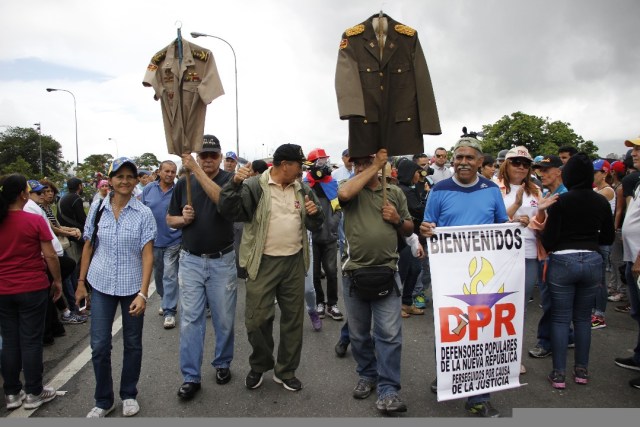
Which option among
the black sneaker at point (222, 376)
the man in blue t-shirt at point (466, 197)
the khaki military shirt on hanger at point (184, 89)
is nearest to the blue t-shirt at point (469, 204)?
the man in blue t-shirt at point (466, 197)

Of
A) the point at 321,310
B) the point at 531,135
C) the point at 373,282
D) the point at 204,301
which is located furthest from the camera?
the point at 531,135

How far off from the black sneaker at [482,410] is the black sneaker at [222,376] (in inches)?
85.5

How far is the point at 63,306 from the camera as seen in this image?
19.4 ft

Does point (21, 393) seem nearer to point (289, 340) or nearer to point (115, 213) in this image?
point (115, 213)

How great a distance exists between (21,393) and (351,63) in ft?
13.3

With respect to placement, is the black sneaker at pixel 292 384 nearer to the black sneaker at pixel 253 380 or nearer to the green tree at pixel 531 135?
the black sneaker at pixel 253 380

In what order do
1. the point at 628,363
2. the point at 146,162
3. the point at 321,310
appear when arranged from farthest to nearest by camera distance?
the point at 146,162
the point at 321,310
the point at 628,363

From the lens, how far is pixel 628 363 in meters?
4.28

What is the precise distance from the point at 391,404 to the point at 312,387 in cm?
85

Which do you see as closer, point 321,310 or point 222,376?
point 222,376

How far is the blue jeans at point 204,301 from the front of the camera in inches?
153

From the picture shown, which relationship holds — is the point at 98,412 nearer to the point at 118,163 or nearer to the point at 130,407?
the point at 130,407

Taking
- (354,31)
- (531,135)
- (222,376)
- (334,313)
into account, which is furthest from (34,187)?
(531,135)

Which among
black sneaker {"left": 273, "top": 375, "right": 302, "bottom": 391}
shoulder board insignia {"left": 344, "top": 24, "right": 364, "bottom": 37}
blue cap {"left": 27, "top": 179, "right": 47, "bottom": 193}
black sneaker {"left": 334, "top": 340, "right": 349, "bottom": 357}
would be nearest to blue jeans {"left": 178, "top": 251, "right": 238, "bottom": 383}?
black sneaker {"left": 273, "top": 375, "right": 302, "bottom": 391}
